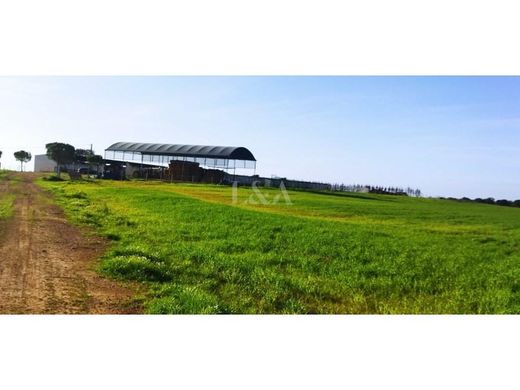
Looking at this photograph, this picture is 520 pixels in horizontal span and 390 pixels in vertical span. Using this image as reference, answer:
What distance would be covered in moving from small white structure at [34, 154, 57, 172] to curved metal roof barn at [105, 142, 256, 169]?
2.37ft

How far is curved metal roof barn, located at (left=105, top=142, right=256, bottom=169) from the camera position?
727 cm

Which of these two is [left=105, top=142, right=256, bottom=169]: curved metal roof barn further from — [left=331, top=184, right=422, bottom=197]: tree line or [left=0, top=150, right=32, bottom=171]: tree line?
[left=331, top=184, right=422, bottom=197]: tree line

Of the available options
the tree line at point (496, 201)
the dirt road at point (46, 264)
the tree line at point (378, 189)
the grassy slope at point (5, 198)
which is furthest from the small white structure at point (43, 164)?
the tree line at point (496, 201)

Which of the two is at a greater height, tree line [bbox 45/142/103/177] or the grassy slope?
tree line [bbox 45/142/103/177]

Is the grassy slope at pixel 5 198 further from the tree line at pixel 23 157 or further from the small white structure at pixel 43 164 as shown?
the small white structure at pixel 43 164

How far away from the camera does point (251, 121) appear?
24.4ft

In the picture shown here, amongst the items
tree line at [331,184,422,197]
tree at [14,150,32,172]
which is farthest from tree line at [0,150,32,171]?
tree line at [331,184,422,197]

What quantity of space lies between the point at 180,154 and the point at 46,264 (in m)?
2.24

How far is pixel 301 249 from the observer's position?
7617 mm

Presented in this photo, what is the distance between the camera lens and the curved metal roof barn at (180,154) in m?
7.27

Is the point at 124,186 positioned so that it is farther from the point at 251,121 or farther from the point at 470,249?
the point at 470,249

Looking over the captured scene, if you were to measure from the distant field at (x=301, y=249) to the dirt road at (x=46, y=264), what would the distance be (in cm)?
24
